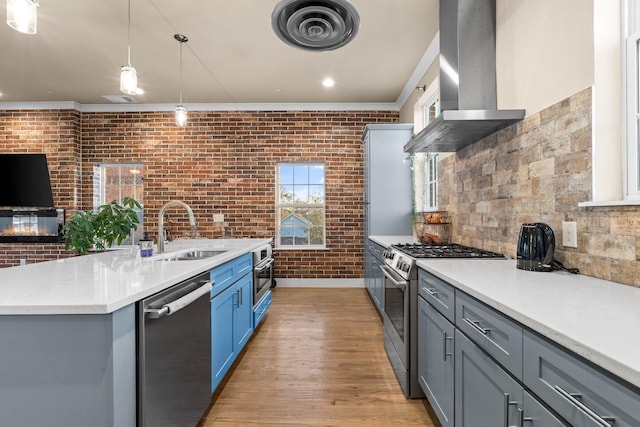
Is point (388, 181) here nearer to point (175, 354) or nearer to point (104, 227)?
point (104, 227)

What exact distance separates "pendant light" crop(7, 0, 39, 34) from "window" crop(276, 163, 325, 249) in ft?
13.1

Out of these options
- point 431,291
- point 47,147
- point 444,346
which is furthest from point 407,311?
point 47,147

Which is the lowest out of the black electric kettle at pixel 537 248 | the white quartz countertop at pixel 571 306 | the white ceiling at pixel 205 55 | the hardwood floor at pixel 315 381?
the hardwood floor at pixel 315 381

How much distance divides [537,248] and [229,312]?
187 centimetres

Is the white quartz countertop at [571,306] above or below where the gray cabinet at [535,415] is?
above

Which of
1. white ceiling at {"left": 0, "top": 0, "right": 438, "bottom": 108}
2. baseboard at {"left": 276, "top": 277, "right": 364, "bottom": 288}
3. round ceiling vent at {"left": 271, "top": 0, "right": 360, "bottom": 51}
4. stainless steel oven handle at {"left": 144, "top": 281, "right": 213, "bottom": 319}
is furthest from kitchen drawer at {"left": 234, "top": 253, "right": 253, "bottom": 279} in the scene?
baseboard at {"left": 276, "top": 277, "right": 364, "bottom": 288}

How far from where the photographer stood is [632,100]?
4.54ft

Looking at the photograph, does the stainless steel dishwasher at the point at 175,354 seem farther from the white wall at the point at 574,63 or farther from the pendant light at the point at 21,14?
the white wall at the point at 574,63

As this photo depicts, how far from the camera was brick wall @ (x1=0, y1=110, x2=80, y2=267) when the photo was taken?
5.29 metres

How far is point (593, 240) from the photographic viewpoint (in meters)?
1.46

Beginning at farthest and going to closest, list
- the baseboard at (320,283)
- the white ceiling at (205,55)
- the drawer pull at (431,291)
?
1. the baseboard at (320,283)
2. the white ceiling at (205,55)
3. the drawer pull at (431,291)

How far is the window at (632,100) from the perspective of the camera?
4.50 feet

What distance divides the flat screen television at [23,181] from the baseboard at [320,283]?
3750 millimetres

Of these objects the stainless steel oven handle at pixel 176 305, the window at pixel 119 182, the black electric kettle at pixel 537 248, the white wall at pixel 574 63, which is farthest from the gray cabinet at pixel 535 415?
the window at pixel 119 182
